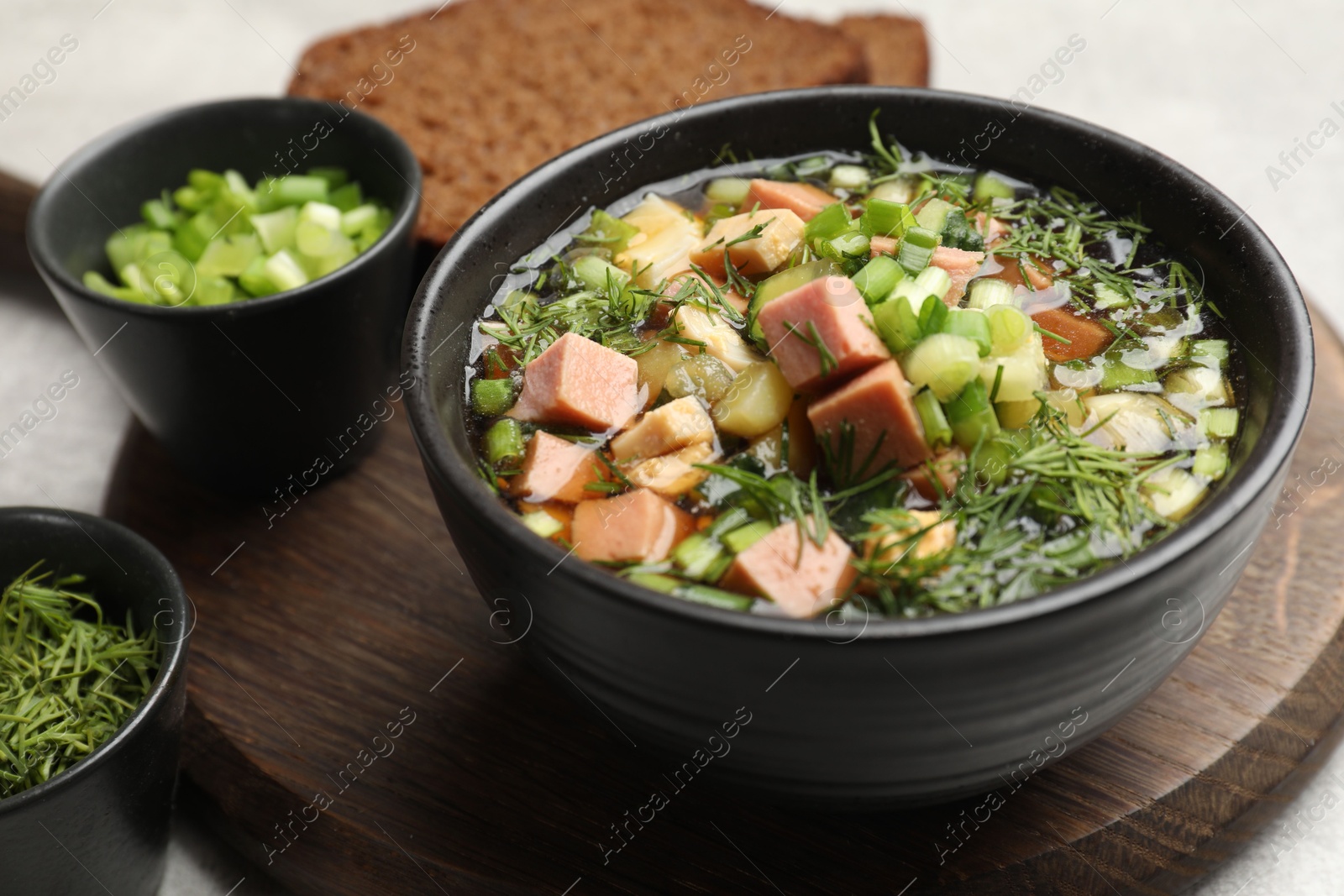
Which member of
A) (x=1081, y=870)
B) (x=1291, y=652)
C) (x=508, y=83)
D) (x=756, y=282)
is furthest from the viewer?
(x=508, y=83)

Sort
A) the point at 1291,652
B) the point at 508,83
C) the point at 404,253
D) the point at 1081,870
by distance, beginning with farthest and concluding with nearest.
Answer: the point at 508,83 → the point at 404,253 → the point at 1291,652 → the point at 1081,870

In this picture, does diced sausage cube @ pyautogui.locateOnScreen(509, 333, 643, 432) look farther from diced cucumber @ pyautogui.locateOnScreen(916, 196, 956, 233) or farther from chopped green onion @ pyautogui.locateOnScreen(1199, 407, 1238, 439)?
chopped green onion @ pyautogui.locateOnScreen(1199, 407, 1238, 439)

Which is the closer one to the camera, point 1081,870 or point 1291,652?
point 1081,870

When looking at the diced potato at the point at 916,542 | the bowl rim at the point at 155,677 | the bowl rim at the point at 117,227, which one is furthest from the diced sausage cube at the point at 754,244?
the bowl rim at the point at 155,677

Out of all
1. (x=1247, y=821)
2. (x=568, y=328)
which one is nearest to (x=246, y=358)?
(x=568, y=328)

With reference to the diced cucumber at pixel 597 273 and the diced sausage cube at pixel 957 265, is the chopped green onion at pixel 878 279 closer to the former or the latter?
the diced sausage cube at pixel 957 265

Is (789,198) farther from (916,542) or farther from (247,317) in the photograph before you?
(247,317)

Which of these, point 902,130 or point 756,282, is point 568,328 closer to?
point 756,282

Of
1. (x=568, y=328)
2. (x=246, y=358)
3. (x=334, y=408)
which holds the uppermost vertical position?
(x=568, y=328)
